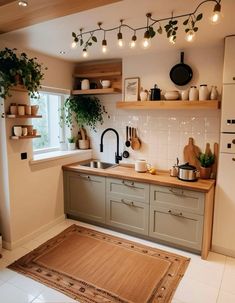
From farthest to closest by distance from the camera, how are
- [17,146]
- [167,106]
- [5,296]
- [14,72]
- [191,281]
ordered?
[167,106]
[17,146]
[14,72]
[191,281]
[5,296]

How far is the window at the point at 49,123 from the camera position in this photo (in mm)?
3502

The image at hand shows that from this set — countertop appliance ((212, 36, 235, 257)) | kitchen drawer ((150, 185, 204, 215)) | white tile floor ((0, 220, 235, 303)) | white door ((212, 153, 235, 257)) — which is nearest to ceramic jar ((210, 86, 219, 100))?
countertop appliance ((212, 36, 235, 257))

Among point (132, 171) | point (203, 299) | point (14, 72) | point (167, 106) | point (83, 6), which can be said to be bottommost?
point (203, 299)

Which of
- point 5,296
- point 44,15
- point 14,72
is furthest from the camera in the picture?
point 14,72

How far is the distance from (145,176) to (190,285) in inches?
48.4

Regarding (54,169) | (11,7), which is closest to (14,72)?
(11,7)

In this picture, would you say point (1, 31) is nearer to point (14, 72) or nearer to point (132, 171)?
point (14, 72)

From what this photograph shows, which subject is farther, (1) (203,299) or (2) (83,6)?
(1) (203,299)

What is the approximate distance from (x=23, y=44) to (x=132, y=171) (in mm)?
2027

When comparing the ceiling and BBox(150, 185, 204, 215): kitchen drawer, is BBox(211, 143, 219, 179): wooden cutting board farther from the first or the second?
the ceiling

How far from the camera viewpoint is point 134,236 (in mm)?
3076

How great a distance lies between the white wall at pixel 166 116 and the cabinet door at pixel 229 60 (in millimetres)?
298

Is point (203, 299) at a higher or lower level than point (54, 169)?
lower

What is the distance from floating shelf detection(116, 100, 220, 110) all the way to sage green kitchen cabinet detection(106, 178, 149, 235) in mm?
979
